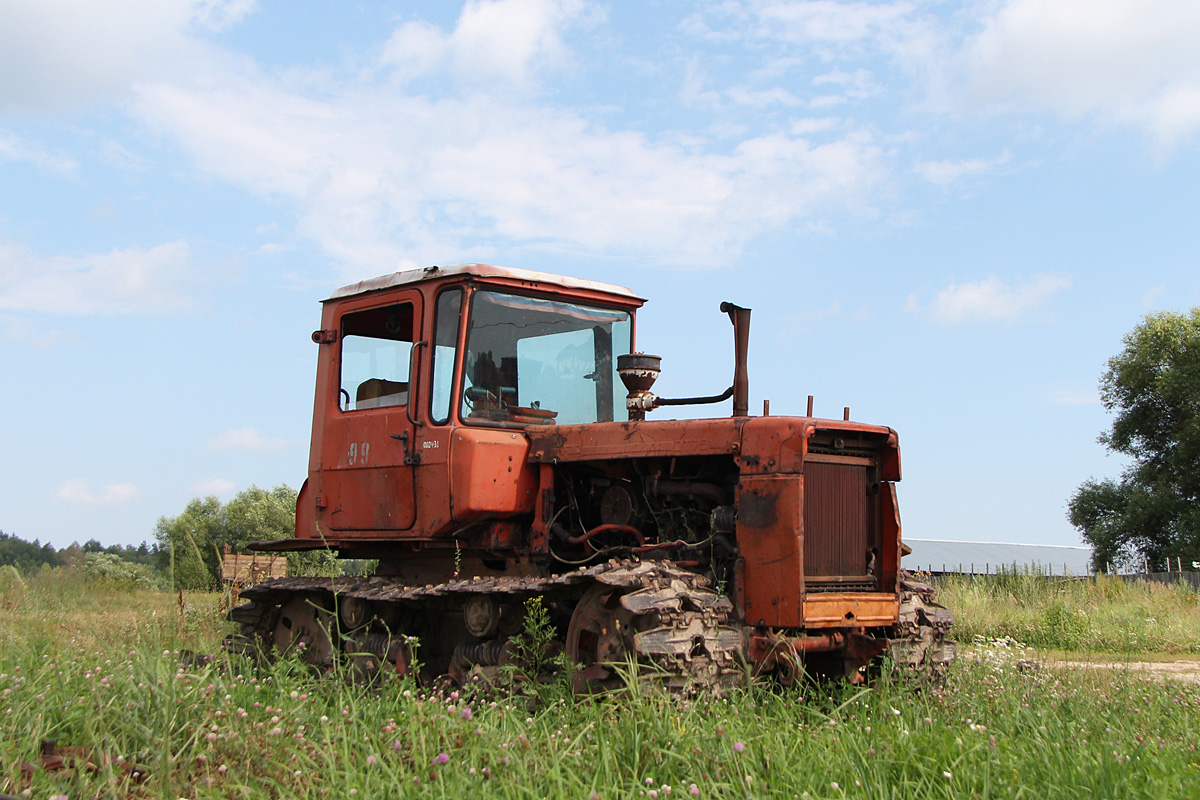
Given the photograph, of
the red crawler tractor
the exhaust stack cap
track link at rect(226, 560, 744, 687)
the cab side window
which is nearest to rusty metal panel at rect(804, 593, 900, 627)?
the red crawler tractor

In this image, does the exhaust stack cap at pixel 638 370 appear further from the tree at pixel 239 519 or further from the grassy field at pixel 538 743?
the tree at pixel 239 519

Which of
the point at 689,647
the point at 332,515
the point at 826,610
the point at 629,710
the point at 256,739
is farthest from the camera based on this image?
the point at 332,515

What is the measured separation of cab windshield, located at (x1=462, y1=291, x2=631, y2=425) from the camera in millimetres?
7566

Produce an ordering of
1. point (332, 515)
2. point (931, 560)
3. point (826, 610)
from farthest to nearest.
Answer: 1. point (931, 560)
2. point (332, 515)
3. point (826, 610)

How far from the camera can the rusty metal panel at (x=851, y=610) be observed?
6309 millimetres

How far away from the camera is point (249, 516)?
45.2 metres

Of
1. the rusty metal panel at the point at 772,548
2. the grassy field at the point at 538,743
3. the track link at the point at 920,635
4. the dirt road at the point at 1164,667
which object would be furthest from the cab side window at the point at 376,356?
the dirt road at the point at 1164,667

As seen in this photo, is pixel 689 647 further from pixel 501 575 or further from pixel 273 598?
pixel 273 598

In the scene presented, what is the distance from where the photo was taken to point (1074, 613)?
1440 centimetres

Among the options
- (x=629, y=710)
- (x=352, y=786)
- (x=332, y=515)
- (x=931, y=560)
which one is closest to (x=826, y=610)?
(x=629, y=710)

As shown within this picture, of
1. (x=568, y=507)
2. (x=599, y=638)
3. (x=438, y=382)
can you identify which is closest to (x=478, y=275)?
(x=438, y=382)

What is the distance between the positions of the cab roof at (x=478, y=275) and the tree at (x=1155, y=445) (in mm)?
34210

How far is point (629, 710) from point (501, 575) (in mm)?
2992

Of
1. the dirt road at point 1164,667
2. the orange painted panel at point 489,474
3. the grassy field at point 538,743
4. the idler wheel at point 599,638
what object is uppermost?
the orange painted panel at point 489,474
